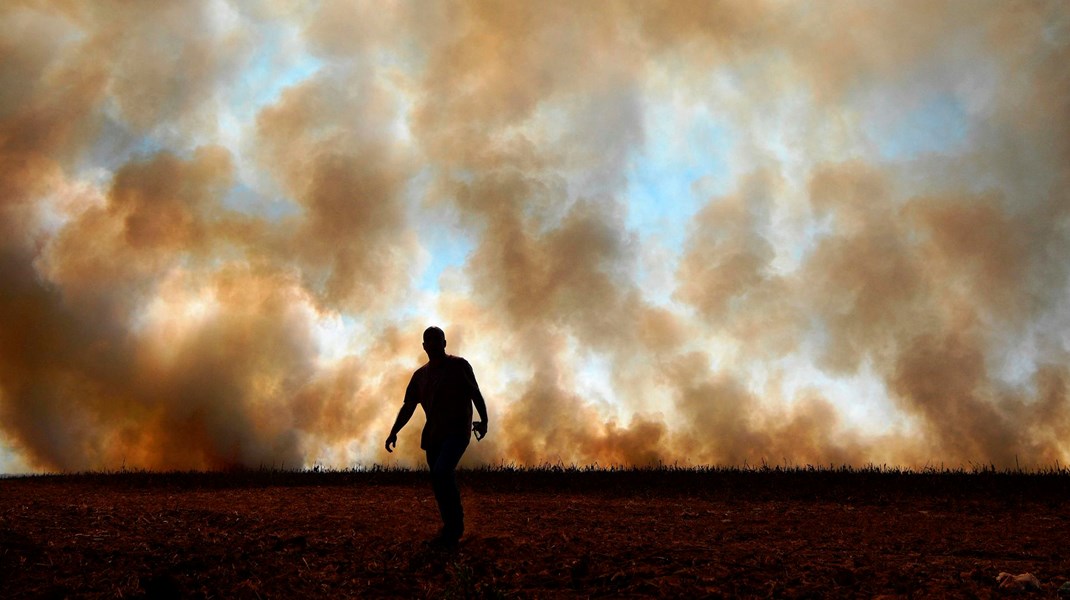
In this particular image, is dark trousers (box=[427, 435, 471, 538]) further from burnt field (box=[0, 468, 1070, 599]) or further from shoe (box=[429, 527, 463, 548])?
burnt field (box=[0, 468, 1070, 599])

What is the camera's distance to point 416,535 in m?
12.2

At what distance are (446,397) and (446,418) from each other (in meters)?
0.28

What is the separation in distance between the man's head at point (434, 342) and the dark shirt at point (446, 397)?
0.40ft

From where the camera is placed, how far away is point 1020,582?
29.5 ft

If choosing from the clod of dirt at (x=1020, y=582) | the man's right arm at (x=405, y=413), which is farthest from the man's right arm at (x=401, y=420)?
the clod of dirt at (x=1020, y=582)

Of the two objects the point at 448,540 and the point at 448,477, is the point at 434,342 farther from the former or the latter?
the point at 448,540

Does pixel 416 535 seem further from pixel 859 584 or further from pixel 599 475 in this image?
pixel 599 475

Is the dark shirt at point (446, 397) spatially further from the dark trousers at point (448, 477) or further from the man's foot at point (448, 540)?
the man's foot at point (448, 540)

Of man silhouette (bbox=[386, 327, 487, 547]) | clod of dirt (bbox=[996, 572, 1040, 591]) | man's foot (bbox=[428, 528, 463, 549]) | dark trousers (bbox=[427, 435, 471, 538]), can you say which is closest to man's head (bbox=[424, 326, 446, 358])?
man silhouette (bbox=[386, 327, 487, 547])

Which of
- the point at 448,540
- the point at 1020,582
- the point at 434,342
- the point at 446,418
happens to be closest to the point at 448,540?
the point at 448,540

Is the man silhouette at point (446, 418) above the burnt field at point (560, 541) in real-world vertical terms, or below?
above

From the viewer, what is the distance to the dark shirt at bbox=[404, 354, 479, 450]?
35.6 ft

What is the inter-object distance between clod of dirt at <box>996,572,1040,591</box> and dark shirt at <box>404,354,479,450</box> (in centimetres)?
665

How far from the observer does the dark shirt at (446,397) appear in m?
10.9
